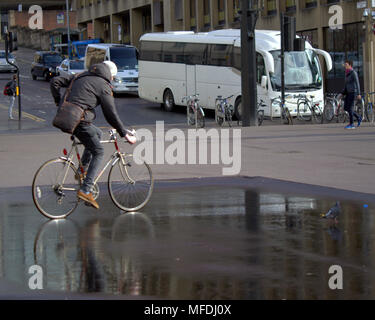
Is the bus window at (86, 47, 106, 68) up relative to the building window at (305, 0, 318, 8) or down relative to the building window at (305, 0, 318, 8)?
Result: down

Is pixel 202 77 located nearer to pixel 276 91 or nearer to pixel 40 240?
pixel 276 91

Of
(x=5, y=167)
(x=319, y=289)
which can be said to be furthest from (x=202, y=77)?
(x=319, y=289)

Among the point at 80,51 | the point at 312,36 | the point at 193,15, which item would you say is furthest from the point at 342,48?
the point at 80,51

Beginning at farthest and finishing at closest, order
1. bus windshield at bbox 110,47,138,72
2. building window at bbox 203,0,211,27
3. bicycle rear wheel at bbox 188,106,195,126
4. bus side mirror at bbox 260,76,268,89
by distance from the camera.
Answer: building window at bbox 203,0,211,27 < bus windshield at bbox 110,47,138,72 < bus side mirror at bbox 260,76,268,89 < bicycle rear wheel at bbox 188,106,195,126

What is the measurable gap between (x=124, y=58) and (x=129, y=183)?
117 ft

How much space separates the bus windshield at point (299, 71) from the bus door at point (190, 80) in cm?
464

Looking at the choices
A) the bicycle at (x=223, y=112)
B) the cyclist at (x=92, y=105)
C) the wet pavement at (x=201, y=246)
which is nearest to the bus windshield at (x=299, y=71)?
the bicycle at (x=223, y=112)

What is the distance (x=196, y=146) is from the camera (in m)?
20.8

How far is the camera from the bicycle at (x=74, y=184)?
1048cm

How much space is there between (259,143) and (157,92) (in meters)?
18.3

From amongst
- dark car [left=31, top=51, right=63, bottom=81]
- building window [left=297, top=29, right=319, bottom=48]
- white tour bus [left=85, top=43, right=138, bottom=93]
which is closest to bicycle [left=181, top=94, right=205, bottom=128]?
white tour bus [left=85, top=43, right=138, bottom=93]

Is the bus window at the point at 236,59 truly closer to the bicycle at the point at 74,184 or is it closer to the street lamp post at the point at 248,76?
the street lamp post at the point at 248,76

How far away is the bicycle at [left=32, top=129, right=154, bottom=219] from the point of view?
34.4 feet

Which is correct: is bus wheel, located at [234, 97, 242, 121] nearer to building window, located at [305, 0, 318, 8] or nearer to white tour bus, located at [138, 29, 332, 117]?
white tour bus, located at [138, 29, 332, 117]
